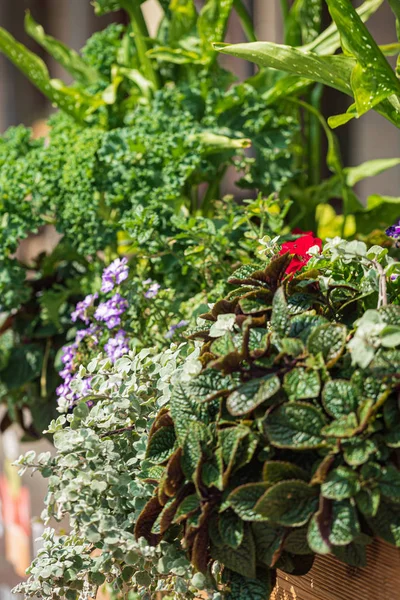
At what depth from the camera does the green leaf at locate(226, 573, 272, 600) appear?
22.5 inches

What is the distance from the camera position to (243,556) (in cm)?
55

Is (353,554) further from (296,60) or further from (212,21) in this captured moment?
(212,21)

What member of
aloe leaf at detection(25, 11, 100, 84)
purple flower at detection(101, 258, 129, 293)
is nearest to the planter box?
purple flower at detection(101, 258, 129, 293)

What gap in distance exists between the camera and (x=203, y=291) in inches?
38.8

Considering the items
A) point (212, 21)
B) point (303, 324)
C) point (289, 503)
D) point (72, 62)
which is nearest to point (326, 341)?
point (303, 324)

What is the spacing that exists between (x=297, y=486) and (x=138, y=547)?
0.17m

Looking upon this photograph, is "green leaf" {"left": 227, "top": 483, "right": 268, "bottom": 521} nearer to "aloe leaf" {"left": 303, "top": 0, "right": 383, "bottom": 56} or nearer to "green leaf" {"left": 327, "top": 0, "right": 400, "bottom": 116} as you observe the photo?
"green leaf" {"left": 327, "top": 0, "right": 400, "bottom": 116}

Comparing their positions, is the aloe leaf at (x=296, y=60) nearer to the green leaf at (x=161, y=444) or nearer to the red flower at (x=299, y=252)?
the red flower at (x=299, y=252)

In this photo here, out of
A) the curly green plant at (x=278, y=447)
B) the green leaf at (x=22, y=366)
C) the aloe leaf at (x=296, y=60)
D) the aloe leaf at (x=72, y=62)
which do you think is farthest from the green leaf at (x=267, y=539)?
the aloe leaf at (x=72, y=62)

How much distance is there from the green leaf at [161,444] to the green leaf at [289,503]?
4.8 inches

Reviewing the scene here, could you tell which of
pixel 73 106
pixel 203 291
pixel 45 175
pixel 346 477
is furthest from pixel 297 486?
pixel 73 106

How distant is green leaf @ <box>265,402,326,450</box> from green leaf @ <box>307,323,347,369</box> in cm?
5

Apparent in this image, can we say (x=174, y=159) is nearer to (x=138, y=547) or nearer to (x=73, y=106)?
(x=73, y=106)

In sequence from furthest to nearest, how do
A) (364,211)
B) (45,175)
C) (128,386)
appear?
(364,211) → (45,175) → (128,386)
